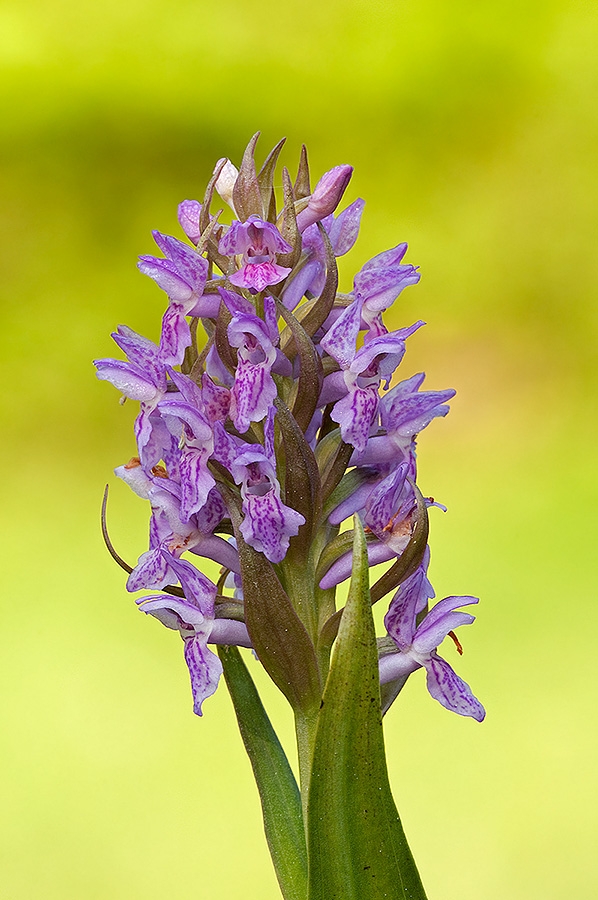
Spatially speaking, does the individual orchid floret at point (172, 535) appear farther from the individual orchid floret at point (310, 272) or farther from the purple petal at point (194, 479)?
the individual orchid floret at point (310, 272)

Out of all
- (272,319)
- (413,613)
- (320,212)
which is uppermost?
(320,212)

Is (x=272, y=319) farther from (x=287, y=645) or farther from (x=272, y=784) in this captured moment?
(x=272, y=784)

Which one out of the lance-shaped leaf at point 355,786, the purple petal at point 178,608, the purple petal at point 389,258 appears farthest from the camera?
the purple petal at point 389,258

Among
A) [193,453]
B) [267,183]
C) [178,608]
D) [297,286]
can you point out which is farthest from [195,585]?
[267,183]

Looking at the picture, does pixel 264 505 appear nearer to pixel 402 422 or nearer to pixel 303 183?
pixel 402 422

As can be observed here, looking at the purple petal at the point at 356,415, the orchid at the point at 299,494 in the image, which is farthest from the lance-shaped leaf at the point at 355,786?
the purple petal at the point at 356,415

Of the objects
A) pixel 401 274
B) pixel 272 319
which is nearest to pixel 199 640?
pixel 272 319
